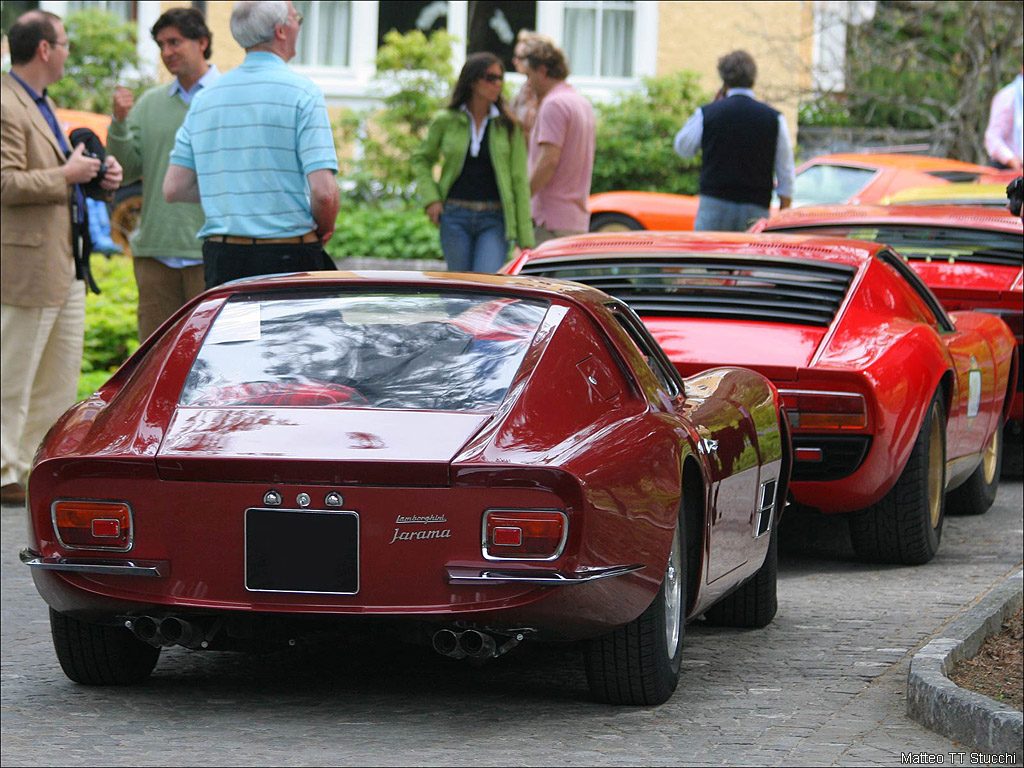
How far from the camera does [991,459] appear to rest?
29.6 ft

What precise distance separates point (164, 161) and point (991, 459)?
14.4ft

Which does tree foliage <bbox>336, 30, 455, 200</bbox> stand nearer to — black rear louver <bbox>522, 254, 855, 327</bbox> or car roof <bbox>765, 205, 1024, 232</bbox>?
car roof <bbox>765, 205, 1024, 232</bbox>

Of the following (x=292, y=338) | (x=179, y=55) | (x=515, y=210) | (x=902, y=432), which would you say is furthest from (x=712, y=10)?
(x=292, y=338)

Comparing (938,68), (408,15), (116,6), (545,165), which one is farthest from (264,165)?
(938,68)

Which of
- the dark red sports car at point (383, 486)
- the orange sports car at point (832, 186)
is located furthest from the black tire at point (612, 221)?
the dark red sports car at point (383, 486)

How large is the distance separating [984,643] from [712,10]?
57.2 feet

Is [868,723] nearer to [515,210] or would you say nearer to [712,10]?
[515,210]

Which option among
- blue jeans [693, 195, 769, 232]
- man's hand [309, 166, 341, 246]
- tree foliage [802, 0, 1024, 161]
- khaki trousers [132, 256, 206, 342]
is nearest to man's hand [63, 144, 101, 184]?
khaki trousers [132, 256, 206, 342]

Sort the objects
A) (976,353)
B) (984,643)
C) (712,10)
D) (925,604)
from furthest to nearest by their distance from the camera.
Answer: (712,10) → (976,353) → (925,604) → (984,643)

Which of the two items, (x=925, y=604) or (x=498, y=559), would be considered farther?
(x=925, y=604)

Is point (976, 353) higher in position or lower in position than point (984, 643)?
higher

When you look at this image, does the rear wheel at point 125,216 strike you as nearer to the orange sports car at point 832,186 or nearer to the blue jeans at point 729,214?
the orange sports car at point 832,186

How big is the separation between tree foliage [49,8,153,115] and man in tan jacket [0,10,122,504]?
1269cm

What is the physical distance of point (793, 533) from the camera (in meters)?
8.34
